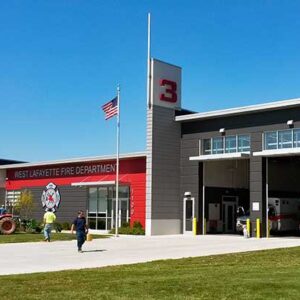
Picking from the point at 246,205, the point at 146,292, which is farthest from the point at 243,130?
the point at 146,292

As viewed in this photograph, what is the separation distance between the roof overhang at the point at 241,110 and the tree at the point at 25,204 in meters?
16.0

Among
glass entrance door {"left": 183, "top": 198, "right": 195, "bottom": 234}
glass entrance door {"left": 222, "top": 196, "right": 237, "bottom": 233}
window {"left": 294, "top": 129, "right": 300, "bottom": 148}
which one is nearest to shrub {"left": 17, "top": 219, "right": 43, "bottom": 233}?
glass entrance door {"left": 183, "top": 198, "right": 195, "bottom": 234}

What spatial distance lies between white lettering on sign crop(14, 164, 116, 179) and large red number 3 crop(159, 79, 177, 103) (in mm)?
7504

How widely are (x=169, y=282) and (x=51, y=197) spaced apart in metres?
37.3

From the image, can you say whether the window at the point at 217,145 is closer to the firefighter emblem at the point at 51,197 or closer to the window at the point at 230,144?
the window at the point at 230,144

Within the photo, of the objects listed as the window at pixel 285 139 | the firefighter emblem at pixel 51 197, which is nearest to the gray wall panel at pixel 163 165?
the window at pixel 285 139

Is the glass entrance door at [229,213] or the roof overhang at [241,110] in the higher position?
the roof overhang at [241,110]

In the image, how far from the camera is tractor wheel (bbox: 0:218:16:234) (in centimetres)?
3531

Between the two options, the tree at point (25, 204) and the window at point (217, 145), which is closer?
the window at point (217, 145)

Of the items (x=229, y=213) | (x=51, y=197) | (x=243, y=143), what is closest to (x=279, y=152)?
(x=243, y=143)

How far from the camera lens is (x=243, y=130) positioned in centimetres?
3634

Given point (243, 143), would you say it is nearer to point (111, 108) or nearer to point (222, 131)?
point (222, 131)

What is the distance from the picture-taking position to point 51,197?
48688mm

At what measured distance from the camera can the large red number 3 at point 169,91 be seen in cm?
3906
